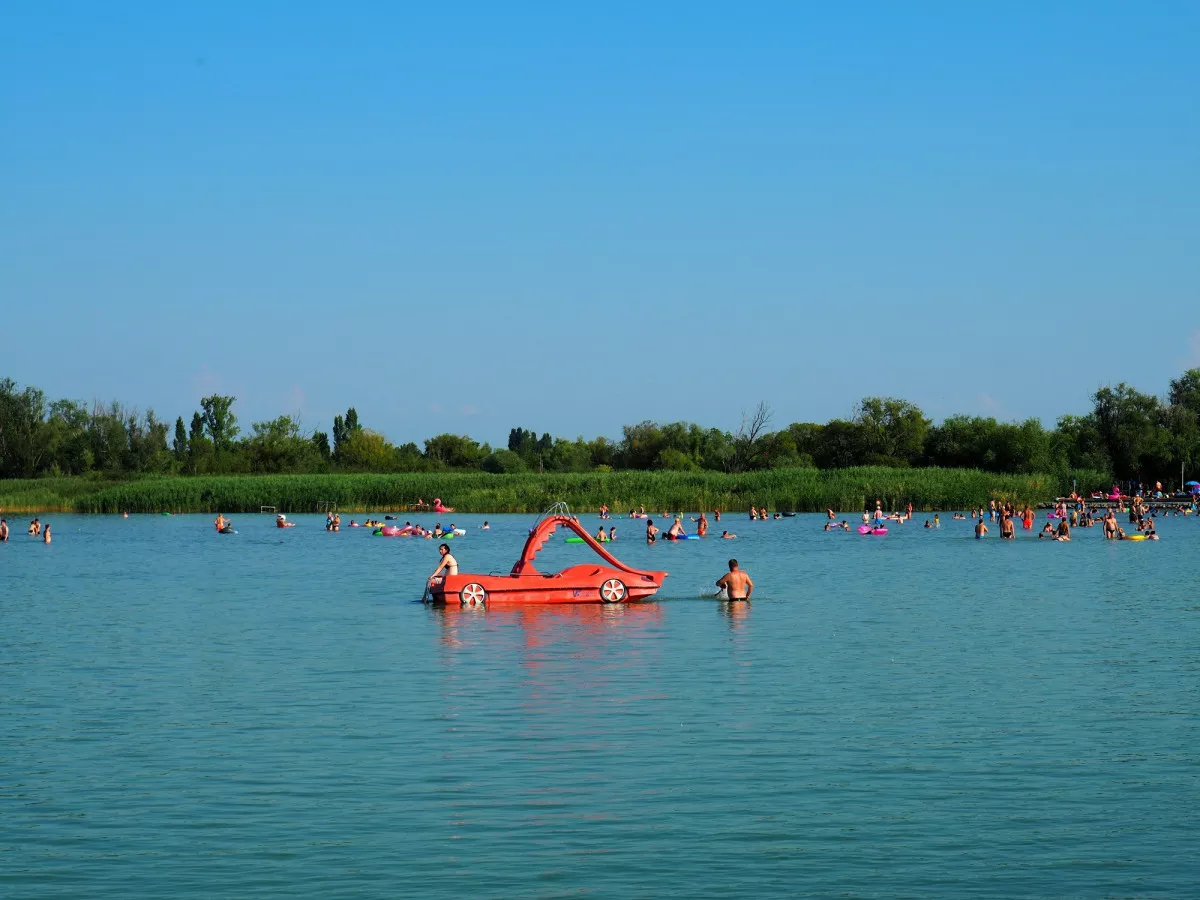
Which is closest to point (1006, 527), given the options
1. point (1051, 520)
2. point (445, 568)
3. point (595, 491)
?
point (1051, 520)

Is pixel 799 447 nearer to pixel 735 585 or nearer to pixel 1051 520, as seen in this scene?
pixel 1051 520

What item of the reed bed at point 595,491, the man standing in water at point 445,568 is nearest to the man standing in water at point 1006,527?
the reed bed at point 595,491

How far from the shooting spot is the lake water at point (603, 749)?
519 inches

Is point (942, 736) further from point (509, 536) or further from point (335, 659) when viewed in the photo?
point (509, 536)

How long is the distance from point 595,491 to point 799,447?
250ft

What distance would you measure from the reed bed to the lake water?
57.5 metres

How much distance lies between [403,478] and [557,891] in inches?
3585

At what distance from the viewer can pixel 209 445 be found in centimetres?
17000

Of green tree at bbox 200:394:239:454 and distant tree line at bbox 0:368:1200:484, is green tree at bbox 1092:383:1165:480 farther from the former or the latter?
green tree at bbox 200:394:239:454

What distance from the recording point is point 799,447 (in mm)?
170500

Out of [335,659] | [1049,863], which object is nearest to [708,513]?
[335,659]

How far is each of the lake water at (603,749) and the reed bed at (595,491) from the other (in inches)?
2262

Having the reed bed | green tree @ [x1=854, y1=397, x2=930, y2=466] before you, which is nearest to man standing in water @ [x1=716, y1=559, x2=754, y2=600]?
the reed bed

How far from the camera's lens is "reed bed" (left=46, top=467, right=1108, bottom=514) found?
96.1 metres
